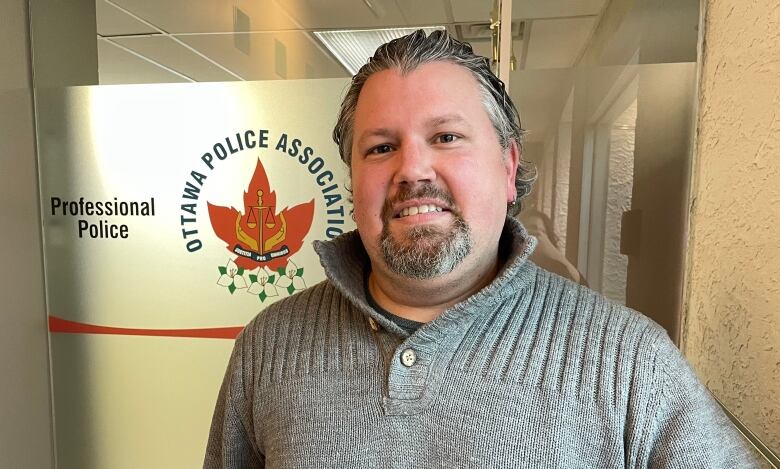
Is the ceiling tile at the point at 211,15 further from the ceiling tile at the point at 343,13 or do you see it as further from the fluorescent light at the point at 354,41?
the fluorescent light at the point at 354,41

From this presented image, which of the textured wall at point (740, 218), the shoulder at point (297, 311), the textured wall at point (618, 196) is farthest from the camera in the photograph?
the textured wall at point (618, 196)

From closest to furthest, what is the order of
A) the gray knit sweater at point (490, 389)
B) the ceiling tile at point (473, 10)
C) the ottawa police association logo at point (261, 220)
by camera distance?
1. the gray knit sweater at point (490, 389)
2. the ceiling tile at point (473, 10)
3. the ottawa police association logo at point (261, 220)

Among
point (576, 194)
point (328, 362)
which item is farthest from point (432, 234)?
point (576, 194)

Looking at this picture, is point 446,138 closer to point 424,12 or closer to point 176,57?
point 424,12

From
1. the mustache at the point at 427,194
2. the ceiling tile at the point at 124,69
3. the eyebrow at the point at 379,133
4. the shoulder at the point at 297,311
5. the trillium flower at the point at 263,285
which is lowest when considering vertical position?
the trillium flower at the point at 263,285

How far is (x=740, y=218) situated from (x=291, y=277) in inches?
52.8

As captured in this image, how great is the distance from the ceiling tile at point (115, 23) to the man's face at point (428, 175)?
130 centimetres

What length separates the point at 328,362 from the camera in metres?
0.91

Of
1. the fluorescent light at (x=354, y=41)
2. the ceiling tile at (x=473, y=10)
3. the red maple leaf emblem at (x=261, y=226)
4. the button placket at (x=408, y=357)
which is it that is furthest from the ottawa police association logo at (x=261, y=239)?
the button placket at (x=408, y=357)

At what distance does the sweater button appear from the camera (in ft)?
2.78

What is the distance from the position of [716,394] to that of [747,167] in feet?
1.54

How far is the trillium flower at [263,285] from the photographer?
187 cm

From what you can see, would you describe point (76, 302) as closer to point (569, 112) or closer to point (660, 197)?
point (569, 112)

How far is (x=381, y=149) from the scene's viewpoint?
955 millimetres
